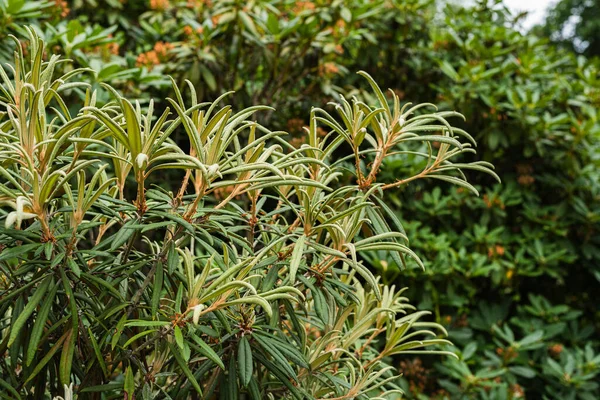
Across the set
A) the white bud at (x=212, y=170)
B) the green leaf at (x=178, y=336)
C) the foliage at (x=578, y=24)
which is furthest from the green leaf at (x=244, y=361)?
the foliage at (x=578, y=24)

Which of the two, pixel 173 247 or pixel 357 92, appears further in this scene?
pixel 357 92

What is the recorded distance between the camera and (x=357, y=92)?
124 inches

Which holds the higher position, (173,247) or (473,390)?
(173,247)

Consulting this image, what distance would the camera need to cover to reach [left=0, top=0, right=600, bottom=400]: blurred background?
9.43ft

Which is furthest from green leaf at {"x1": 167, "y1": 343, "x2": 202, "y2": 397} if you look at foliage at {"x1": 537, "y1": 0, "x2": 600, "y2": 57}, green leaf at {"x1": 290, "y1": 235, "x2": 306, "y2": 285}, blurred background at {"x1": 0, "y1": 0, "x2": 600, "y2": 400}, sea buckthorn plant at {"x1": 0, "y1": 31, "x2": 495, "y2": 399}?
foliage at {"x1": 537, "y1": 0, "x2": 600, "y2": 57}

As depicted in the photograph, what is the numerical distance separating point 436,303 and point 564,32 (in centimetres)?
1192

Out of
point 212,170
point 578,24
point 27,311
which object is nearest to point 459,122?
point 212,170

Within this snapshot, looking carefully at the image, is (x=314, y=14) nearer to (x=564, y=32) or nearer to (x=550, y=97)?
(x=550, y=97)

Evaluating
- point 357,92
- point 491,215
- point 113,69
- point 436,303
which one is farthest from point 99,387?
point 491,215

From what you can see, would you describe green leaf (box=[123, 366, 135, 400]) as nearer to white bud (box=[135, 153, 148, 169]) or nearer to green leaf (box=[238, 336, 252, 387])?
green leaf (box=[238, 336, 252, 387])

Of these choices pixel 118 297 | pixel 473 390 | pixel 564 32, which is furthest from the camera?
pixel 564 32

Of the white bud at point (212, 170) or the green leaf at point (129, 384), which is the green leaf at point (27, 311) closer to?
the green leaf at point (129, 384)

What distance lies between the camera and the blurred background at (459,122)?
113 inches

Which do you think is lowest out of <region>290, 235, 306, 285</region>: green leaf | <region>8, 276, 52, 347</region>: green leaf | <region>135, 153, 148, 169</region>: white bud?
<region>8, 276, 52, 347</region>: green leaf
